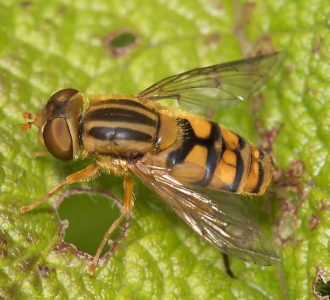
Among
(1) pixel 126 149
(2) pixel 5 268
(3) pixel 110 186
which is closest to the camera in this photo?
(2) pixel 5 268

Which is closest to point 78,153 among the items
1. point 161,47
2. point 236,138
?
point 236,138

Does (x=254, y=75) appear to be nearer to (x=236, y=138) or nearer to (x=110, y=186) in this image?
(x=236, y=138)

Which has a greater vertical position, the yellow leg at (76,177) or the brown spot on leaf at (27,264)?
the yellow leg at (76,177)

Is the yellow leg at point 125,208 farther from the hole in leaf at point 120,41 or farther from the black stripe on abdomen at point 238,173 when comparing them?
the hole in leaf at point 120,41

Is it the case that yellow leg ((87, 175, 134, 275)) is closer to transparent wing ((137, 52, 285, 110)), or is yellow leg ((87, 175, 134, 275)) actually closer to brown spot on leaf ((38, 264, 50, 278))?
brown spot on leaf ((38, 264, 50, 278))

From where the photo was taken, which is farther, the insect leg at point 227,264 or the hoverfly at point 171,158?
the insect leg at point 227,264

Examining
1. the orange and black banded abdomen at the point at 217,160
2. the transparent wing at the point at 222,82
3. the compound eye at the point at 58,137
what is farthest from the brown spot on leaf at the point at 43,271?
the transparent wing at the point at 222,82

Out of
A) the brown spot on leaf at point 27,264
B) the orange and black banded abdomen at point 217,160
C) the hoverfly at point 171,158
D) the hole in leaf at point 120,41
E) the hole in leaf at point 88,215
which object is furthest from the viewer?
the hole in leaf at point 120,41

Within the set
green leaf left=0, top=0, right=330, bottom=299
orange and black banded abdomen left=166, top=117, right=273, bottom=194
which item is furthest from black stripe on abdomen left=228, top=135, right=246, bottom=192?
green leaf left=0, top=0, right=330, bottom=299
